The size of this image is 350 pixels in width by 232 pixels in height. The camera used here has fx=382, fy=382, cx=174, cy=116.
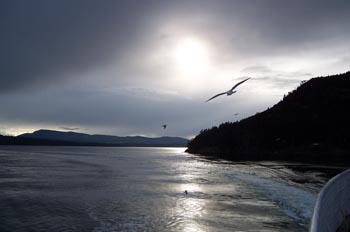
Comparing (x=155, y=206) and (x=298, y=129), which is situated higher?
(x=298, y=129)

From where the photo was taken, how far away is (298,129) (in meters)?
116

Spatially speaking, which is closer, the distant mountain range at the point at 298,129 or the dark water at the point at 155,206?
the dark water at the point at 155,206

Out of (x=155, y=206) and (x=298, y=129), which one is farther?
(x=298, y=129)

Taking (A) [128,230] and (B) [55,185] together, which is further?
(B) [55,185]

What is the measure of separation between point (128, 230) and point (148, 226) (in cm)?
119

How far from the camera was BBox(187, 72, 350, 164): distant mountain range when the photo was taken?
346 feet

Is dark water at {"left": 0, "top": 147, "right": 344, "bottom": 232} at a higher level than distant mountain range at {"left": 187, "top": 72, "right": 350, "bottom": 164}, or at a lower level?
lower

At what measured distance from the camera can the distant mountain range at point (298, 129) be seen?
105 m

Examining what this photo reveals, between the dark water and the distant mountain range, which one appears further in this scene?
the distant mountain range

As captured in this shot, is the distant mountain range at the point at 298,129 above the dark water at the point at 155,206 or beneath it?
above

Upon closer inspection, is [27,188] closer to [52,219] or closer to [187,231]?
[52,219]

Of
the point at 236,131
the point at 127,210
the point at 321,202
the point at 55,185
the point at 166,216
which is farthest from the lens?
the point at 236,131

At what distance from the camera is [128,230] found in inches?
664

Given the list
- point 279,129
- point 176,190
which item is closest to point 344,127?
point 279,129
